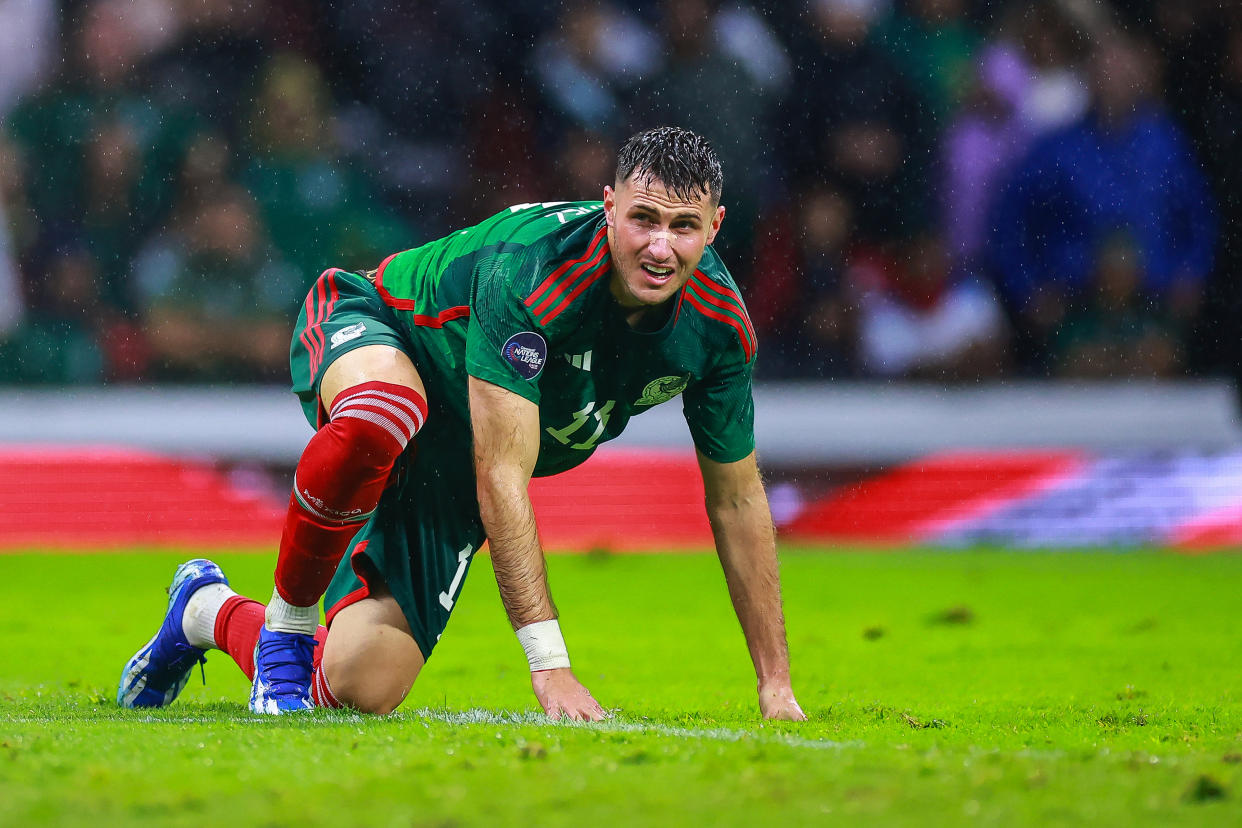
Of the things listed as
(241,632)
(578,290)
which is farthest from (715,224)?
(241,632)

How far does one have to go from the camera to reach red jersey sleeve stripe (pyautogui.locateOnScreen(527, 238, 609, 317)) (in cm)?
360

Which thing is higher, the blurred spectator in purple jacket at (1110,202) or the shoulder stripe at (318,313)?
the blurred spectator in purple jacket at (1110,202)

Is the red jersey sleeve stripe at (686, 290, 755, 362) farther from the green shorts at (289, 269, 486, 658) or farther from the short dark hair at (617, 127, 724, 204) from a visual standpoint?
the green shorts at (289, 269, 486, 658)

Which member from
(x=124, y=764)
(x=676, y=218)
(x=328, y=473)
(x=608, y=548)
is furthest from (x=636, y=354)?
(x=608, y=548)

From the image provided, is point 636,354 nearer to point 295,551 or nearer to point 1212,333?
point 295,551

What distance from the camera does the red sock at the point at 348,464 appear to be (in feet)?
12.2

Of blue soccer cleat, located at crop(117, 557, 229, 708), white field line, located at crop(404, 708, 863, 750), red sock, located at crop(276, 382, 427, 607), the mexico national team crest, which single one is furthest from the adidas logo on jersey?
blue soccer cleat, located at crop(117, 557, 229, 708)

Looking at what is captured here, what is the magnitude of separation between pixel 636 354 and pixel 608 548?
19.1 feet

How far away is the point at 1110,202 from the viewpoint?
37.4ft

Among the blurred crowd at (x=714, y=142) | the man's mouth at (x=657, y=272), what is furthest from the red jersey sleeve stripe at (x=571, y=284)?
the blurred crowd at (x=714, y=142)

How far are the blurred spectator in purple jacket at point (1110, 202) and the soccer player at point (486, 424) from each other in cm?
792

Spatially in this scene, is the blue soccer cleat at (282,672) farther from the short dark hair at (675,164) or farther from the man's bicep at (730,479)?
the short dark hair at (675,164)

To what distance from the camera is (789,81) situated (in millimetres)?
11742

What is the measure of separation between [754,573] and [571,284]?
920 millimetres
